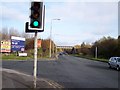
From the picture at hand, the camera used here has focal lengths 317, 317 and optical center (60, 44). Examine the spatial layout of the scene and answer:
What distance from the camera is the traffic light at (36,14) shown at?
1285 centimetres

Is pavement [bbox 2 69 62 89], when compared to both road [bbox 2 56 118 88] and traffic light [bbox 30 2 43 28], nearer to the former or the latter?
road [bbox 2 56 118 88]

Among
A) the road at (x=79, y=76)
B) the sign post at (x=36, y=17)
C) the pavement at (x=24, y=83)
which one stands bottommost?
the road at (x=79, y=76)

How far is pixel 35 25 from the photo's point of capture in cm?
1290

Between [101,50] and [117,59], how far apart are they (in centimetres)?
5740

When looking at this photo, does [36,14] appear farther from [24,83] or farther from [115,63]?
[115,63]

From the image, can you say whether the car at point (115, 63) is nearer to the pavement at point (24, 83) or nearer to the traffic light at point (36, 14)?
the pavement at point (24, 83)

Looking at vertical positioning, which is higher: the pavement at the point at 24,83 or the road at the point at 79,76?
the pavement at the point at 24,83

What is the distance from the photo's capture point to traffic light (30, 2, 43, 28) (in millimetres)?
12852

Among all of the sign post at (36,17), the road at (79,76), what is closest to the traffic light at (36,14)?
the sign post at (36,17)

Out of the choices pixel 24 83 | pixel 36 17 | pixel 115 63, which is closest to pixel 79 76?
pixel 24 83

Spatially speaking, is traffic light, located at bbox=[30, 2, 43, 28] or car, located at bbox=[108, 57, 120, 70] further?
car, located at bbox=[108, 57, 120, 70]

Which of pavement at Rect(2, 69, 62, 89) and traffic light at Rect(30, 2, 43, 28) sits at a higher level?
traffic light at Rect(30, 2, 43, 28)

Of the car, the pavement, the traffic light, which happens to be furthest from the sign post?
the car

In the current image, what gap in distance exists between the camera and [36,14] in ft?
42.2
